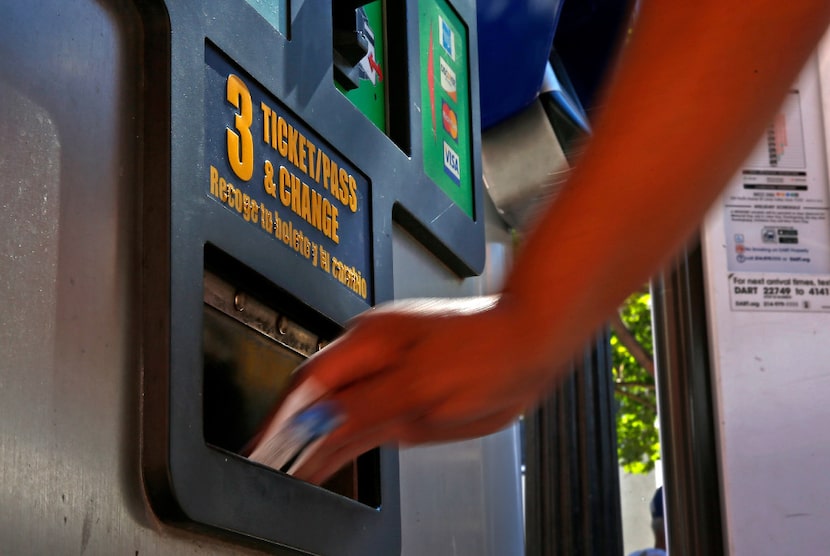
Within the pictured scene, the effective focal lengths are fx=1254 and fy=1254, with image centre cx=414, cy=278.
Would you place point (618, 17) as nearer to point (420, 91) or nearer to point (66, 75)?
point (420, 91)

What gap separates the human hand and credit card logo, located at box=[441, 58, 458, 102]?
748mm

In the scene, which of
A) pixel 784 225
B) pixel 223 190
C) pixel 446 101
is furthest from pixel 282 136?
pixel 784 225

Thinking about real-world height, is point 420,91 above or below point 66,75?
above

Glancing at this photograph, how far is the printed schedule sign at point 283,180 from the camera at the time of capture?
94 cm

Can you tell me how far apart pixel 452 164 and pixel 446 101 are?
0.07m

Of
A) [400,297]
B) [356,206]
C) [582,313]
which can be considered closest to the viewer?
[582,313]

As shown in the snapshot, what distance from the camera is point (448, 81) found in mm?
1508

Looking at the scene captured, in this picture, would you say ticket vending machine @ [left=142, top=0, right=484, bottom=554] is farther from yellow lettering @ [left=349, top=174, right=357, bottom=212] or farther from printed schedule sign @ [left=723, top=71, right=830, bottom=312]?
printed schedule sign @ [left=723, top=71, right=830, bottom=312]

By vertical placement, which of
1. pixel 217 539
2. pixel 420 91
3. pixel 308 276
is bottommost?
pixel 217 539

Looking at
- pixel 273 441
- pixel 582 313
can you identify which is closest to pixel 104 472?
pixel 273 441

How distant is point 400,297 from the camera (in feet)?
4.45

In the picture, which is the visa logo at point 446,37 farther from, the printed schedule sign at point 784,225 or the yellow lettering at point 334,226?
the printed schedule sign at point 784,225

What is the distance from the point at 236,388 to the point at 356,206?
10.4 inches

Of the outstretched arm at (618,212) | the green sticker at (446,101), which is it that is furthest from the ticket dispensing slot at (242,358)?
the green sticker at (446,101)
